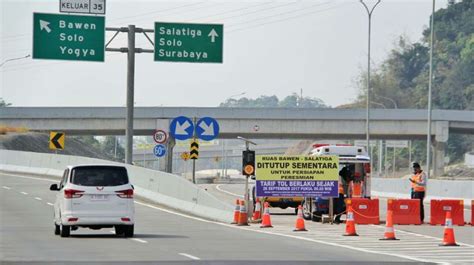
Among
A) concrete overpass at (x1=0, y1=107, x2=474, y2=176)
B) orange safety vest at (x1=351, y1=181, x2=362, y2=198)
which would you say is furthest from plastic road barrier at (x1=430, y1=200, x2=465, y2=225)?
concrete overpass at (x1=0, y1=107, x2=474, y2=176)

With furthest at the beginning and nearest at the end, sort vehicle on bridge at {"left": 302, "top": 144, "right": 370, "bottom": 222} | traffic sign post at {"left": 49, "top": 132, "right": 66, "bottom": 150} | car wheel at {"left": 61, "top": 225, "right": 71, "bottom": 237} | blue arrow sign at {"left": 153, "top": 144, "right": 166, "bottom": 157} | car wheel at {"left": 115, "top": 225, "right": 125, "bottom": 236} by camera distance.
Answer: traffic sign post at {"left": 49, "top": 132, "right": 66, "bottom": 150}, blue arrow sign at {"left": 153, "top": 144, "right": 166, "bottom": 157}, vehicle on bridge at {"left": 302, "top": 144, "right": 370, "bottom": 222}, car wheel at {"left": 115, "top": 225, "right": 125, "bottom": 236}, car wheel at {"left": 61, "top": 225, "right": 71, "bottom": 237}

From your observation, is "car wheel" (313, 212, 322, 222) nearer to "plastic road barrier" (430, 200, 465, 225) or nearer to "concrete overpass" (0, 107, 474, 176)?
"plastic road barrier" (430, 200, 465, 225)

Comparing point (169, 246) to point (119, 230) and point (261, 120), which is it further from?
point (261, 120)

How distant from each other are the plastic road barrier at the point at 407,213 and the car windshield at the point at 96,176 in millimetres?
9993

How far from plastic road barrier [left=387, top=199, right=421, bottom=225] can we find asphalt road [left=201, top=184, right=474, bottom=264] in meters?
0.44

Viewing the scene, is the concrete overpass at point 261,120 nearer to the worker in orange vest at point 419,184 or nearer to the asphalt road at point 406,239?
the asphalt road at point 406,239

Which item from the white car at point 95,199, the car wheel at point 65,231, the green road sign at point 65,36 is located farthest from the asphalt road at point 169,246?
the green road sign at point 65,36

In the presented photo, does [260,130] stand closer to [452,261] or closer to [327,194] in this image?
[327,194]

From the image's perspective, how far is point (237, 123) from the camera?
101 meters

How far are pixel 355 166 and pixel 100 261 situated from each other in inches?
771

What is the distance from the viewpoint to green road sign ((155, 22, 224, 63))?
1732 inches

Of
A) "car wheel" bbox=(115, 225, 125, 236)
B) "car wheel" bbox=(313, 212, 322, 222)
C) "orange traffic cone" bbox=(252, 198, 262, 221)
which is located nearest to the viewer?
"car wheel" bbox=(115, 225, 125, 236)

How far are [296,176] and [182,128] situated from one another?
4480 millimetres

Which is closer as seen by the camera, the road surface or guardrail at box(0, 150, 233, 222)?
the road surface
